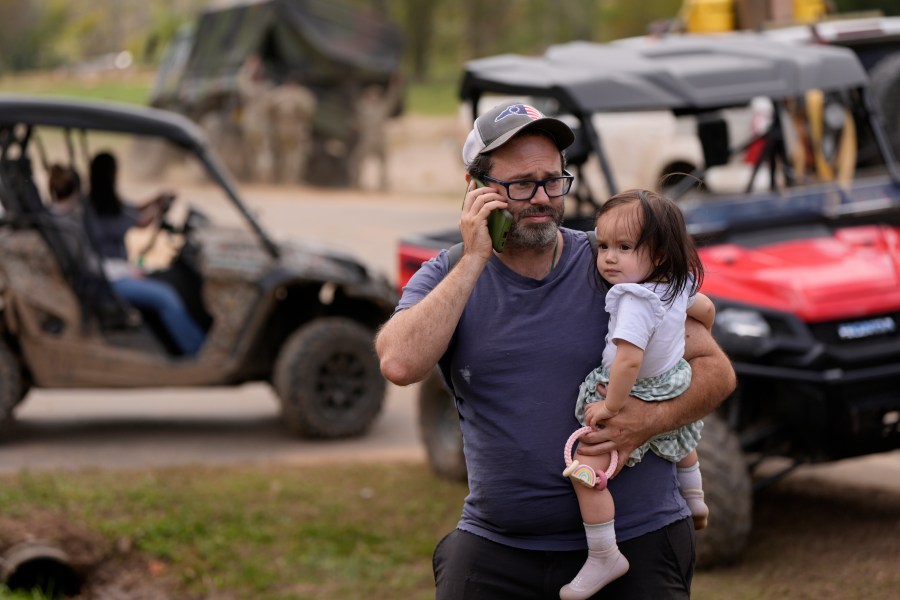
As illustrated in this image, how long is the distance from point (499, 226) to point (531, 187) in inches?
4.6

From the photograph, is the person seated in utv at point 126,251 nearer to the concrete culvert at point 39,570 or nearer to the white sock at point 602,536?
the concrete culvert at point 39,570

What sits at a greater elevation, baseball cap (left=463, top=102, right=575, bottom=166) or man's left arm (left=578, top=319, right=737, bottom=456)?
baseball cap (left=463, top=102, right=575, bottom=166)

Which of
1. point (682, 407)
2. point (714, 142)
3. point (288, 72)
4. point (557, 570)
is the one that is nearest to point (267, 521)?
point (714, 142)

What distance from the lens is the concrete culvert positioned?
19.5ft

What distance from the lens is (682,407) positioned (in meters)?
3.32

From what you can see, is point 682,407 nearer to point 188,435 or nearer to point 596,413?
point 596,413

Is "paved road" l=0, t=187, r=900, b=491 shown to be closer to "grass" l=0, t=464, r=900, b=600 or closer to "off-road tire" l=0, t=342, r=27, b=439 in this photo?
"off-road tire" l=0, t=342, r=27, b=439

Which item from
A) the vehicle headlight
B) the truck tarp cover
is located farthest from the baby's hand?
the truck tarp cover

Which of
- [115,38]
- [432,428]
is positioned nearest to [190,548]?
[432,428]

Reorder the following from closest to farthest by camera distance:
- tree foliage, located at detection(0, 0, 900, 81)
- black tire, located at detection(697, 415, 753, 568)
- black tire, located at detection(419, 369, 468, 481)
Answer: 1. black tire, located at detection(697, 415, 753, 568)
2. black tire, located at detection(419, 369, 468, 481)
3. tree foliage, located at detection(0, 0, 900, 81)

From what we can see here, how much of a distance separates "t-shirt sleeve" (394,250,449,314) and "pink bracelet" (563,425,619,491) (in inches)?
18.4

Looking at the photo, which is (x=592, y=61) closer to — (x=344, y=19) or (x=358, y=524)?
(x=358, y=524)

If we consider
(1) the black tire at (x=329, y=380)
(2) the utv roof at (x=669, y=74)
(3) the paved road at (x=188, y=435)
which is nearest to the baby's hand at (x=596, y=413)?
(2) the utv roof at (x=669, y=74)

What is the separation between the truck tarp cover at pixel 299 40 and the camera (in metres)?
24.8
